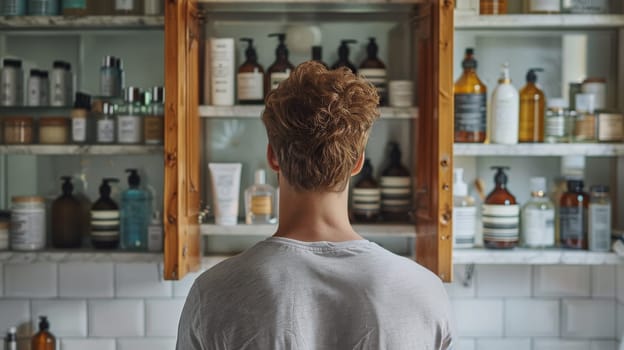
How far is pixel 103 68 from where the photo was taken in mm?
2279

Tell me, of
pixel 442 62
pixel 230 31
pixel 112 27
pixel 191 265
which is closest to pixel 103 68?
pixel 112 27

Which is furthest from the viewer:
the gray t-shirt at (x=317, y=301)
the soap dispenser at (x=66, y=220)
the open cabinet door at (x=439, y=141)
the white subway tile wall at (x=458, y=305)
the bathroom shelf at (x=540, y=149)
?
the white subway tile wall at (x=458, y=305)

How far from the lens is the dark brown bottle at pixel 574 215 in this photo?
2.25 metres

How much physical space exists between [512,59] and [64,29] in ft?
4.21

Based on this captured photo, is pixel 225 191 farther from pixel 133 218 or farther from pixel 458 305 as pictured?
pixel 458 305

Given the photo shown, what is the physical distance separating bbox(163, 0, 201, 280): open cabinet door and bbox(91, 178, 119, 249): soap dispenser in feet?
0.82

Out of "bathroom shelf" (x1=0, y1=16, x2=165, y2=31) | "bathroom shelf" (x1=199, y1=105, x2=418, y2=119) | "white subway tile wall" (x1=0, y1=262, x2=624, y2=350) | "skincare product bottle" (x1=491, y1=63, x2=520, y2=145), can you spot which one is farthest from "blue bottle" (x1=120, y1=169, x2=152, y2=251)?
"skincare product bottle" (x1=491, y1=63, x2=520, y2=145)

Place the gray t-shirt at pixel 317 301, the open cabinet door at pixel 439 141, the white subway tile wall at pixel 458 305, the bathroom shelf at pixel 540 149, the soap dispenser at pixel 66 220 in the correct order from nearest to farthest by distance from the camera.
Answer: the gray t-shirt at pixel 317 301
the open cabinet door at pixel 439 141
the bathroom shelf at pixel 540 149
the soap dispenser at pixel 66 220
the white subway tile wall at pixel 458 305

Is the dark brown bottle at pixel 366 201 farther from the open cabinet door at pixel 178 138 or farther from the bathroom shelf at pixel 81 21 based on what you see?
the bathroom shelf at pixel 81 21

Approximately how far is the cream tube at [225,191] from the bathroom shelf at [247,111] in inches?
5.5

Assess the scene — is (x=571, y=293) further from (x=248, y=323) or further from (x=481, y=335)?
(x=248, y=323)

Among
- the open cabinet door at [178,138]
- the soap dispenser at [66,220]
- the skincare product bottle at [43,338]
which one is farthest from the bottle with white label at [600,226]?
the skincare product bottle at [43,338]

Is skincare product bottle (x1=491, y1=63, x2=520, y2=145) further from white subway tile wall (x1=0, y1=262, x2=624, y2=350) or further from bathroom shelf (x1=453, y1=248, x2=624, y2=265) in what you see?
white subway tile wall (x1=0, y1=262, x2=624, y2=350)

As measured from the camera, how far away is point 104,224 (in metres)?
2.26
